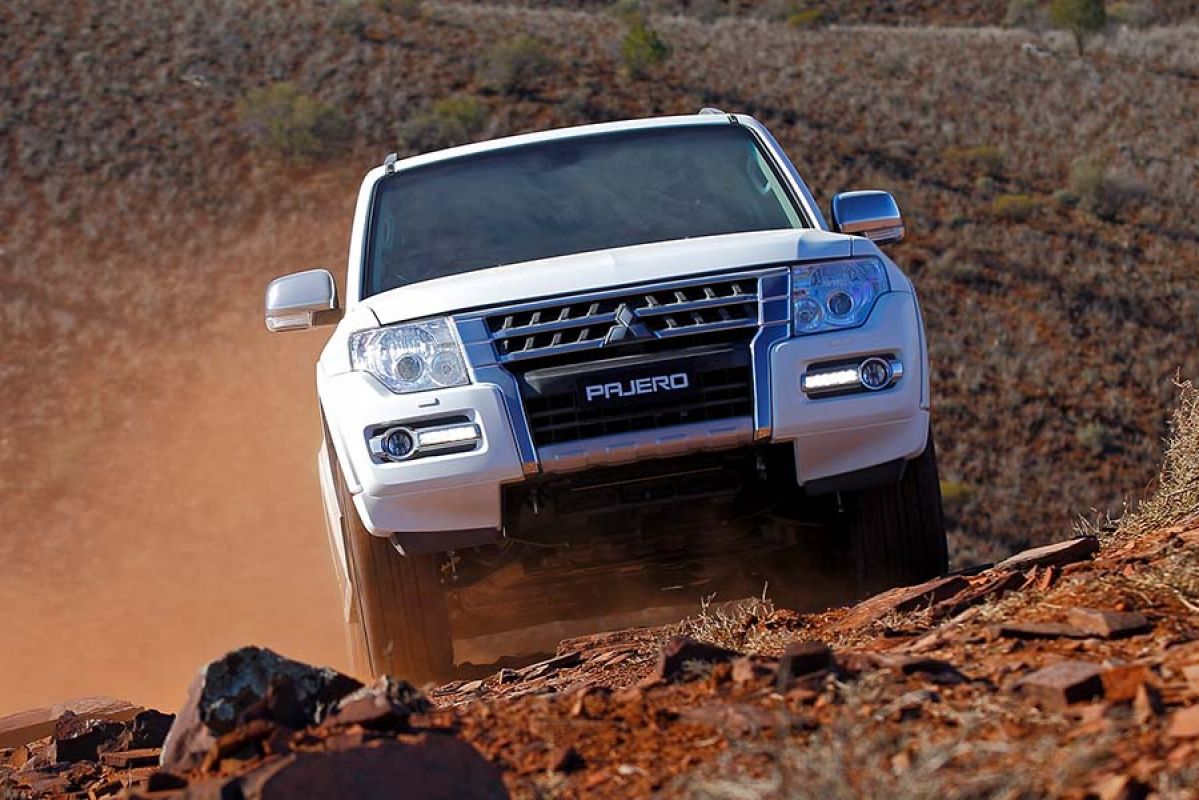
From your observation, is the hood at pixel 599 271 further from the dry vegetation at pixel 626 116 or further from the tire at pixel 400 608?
the dry vegetation at pixel 626 116

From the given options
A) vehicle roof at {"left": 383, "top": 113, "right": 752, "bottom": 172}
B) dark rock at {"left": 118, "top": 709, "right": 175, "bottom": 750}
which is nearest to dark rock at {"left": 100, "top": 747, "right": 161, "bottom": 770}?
dark rock at {"left": 118, "top": 709, "right": 175, "bottom": 750}

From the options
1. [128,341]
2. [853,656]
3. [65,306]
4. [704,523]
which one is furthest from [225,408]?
[853,656]

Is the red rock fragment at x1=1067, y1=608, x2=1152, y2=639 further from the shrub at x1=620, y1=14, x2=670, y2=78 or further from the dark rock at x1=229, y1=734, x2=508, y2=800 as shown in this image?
the shrub at x1=620, y1=14, x2=670, y2=78

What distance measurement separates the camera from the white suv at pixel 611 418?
542 cm

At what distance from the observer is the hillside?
18.2 m

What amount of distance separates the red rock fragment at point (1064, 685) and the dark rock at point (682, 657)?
0.79 m

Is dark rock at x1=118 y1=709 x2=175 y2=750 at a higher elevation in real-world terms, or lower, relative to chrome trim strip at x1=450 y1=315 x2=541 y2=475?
lower

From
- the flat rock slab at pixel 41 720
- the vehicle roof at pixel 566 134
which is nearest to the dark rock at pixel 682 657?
the flat rock slab at pixel 41 720

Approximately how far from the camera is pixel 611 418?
5.42 m

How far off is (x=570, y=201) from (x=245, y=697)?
10.6 feet

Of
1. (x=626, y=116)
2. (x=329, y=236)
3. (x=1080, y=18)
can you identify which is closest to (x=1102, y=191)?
(x=626, y=116)

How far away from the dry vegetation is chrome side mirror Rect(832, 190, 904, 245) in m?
14.4

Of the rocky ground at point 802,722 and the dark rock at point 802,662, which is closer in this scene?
the rocky ground at point 802,722

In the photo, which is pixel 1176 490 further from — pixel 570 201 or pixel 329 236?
pixel 329 236
